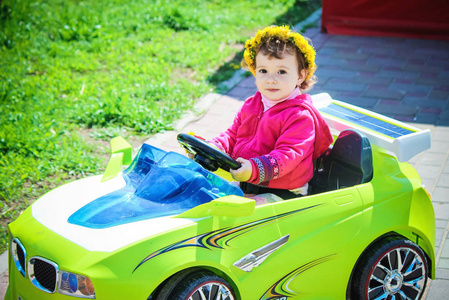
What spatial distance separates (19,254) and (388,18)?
6.96 metres

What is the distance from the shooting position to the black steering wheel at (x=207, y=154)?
3.16 meters

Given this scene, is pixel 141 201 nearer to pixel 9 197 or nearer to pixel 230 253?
pixel 230 253

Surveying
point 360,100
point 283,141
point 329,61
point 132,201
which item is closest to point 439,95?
point 360,100

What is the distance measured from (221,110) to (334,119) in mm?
2634

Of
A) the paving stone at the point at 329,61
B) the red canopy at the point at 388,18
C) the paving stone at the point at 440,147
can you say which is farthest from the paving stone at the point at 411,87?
the red canopy at the point at 388,18

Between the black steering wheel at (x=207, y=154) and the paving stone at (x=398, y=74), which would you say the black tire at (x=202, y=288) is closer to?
the black steering wheel at (x=207, y=154)

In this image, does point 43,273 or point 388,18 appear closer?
point 43,273

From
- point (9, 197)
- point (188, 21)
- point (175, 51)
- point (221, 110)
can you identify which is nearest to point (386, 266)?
point (9, 197)

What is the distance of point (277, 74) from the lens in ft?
11.5

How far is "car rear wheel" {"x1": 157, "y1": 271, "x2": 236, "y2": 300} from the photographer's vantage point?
2.72 meters

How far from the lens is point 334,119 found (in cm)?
383

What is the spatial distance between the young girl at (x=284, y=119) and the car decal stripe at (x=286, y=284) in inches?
20.0

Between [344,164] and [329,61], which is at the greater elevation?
[329,61]

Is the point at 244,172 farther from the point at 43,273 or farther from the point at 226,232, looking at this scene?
the point at 43,273
